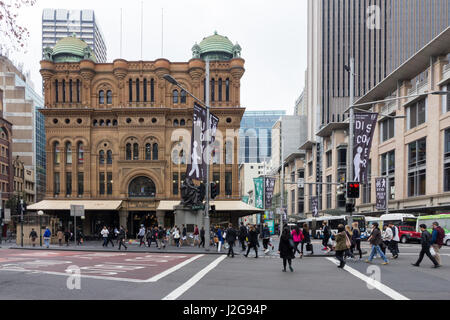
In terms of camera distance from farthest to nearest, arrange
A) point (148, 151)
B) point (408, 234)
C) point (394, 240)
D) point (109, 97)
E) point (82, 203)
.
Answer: point (109, 97)
point (148, 151)
point (82, 203)
point (408, 234)
point (394, 240)

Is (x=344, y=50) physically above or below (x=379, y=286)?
above

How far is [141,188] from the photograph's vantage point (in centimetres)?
4997

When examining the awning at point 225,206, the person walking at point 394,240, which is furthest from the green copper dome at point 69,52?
the person walking at point 394,240

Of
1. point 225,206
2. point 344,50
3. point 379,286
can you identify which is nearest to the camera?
point 379,286

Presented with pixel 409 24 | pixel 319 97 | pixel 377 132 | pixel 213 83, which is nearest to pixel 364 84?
pixel 319 97

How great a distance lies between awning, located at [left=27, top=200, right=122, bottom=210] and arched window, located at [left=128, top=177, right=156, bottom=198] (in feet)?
6.61

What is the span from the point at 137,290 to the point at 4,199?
69033mm

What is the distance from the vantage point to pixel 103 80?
1989 inches

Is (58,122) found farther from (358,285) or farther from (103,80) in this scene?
(358,285)

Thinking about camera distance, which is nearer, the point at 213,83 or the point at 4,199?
the point at 213,83

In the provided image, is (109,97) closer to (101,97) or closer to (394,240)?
(101,97)

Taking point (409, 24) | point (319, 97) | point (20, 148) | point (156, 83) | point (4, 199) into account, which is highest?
point (409, 24)

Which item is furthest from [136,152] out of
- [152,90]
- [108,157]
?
[152,90]

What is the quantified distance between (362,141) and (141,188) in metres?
33.4
